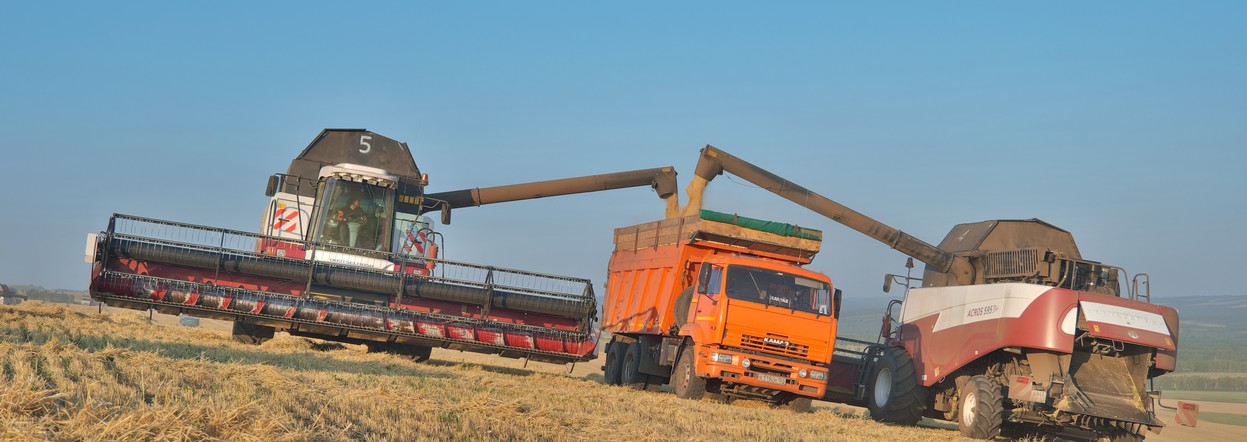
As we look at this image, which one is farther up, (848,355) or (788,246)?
(788,246)

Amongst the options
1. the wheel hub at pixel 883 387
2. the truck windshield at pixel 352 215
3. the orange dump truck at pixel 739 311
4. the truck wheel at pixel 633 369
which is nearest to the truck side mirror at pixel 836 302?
the orange dump truck at pixel 739 311

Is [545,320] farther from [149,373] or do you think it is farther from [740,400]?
[149,373]

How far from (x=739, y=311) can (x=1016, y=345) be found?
3508 millimetres

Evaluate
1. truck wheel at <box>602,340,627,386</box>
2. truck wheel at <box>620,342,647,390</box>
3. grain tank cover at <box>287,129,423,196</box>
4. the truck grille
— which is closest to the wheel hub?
the truck grille

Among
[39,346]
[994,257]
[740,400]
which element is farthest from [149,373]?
[994,257]

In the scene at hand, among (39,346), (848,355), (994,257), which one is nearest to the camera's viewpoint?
(39,346)

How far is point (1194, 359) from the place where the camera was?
3907 inches

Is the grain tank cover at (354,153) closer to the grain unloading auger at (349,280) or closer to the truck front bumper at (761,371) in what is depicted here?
the grain unloading auger at (349,280)

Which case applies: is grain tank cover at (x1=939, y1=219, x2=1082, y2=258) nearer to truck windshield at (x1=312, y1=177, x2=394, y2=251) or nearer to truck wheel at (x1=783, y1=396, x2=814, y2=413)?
truck wheel at (x1=783, y1=396, x2=814, y2=413)

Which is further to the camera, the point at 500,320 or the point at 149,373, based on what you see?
the point at 500,320

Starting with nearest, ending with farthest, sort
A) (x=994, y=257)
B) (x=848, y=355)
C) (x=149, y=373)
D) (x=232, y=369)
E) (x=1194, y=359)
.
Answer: (x=149, y=373)
(x=232, y=369)
(x=994, y=257)
(x=848, y=355)
(x=1194, y=359)

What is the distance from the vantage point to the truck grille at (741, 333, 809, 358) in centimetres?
1510

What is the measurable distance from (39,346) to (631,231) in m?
10.4

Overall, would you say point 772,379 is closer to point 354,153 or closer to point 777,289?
point 777,289
